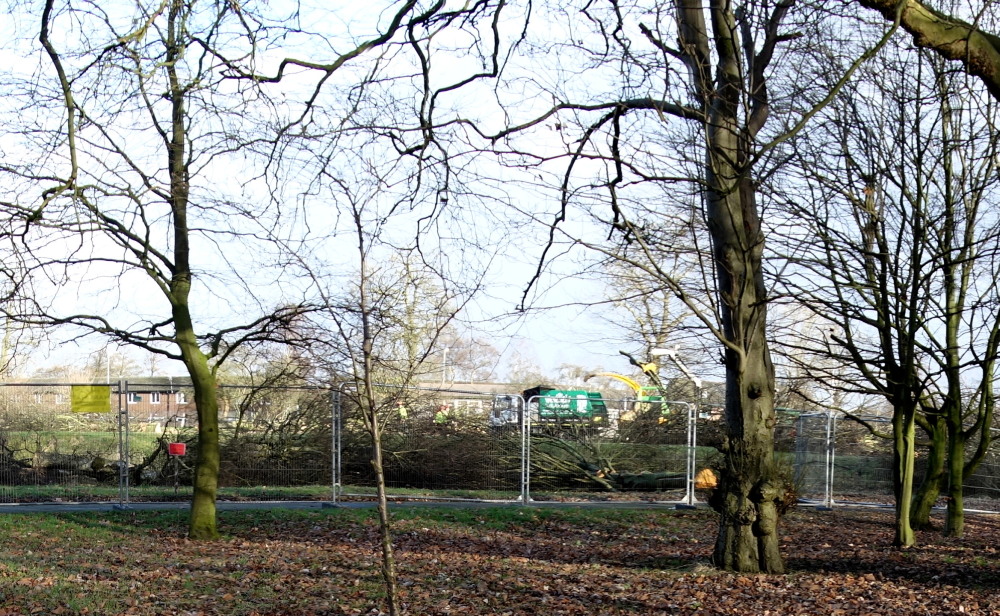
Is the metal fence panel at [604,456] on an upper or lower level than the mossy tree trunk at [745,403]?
lower

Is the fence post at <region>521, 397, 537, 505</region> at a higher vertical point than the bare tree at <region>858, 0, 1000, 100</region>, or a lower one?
lower

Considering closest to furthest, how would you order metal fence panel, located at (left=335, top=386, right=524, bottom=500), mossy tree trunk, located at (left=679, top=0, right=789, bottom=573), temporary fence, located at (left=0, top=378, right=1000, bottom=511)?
1. mossy tree trunk, located at (left=679, top=0, right=789, bottom=573)
2. temporary fence, located at (left=0, top=378, right=1000, bottom=511)
3. metal fence panel, located at (left=335, top=386, right=524, bottom=500)

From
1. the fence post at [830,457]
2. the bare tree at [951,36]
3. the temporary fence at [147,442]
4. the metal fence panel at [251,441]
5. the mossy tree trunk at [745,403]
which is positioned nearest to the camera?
the bare tree at [951,36]

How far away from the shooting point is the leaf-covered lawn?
7.17 meters

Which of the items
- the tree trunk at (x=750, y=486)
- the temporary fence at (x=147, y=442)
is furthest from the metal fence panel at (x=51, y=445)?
the tree trunk at (x=750, y=486)

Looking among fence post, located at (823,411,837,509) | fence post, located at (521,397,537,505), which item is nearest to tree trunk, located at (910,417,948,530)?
fence post, located at (823,411,837,509)

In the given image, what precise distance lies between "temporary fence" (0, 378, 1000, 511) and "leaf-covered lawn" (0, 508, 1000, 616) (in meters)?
2.49

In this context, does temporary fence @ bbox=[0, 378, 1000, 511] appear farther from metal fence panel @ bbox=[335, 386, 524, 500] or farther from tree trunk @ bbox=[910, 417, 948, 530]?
tree trunk @ bbox=[910, 417, 948, 530]

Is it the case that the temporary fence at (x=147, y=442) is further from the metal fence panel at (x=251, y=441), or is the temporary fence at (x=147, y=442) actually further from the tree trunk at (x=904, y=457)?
the tree trunk at (x=904, y=457)

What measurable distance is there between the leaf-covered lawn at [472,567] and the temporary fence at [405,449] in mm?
2494

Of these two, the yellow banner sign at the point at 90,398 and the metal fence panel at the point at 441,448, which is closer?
the yellow banner sign at the point at 90,398

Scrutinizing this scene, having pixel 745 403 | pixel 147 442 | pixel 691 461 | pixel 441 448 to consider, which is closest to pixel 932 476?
pixel 691 461

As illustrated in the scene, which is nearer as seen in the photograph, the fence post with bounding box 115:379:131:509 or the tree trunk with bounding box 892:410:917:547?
the tree trunk with bounding box 892:410:917:547

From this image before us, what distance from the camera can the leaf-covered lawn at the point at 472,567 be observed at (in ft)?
23.5
